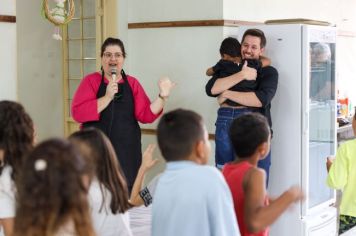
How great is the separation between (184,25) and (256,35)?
0.76m

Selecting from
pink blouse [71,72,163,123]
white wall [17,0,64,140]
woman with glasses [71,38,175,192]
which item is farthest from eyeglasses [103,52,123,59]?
white wall [17,0,64,140]

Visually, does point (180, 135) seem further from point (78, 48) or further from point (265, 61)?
point (78, 48)

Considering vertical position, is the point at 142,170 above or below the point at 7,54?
below

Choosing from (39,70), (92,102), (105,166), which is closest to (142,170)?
(105,166)

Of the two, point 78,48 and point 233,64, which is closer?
point 233,64

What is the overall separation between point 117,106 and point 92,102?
16 cm

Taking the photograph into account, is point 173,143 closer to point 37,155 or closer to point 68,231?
point 68,231

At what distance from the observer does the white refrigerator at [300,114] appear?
3992 millimetres

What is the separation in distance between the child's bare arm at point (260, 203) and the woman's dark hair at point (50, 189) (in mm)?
742

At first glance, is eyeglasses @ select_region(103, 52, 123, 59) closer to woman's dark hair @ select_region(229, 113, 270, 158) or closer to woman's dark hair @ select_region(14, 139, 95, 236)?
woman's dark hair @ select_region(229, 113, 270, 158)

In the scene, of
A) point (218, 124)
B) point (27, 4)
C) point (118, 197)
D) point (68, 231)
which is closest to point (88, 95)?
point (218, 124)

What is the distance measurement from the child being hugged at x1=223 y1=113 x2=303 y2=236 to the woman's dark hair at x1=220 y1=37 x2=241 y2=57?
162cm

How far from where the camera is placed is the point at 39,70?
5.93 m

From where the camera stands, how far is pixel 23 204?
1.45m
